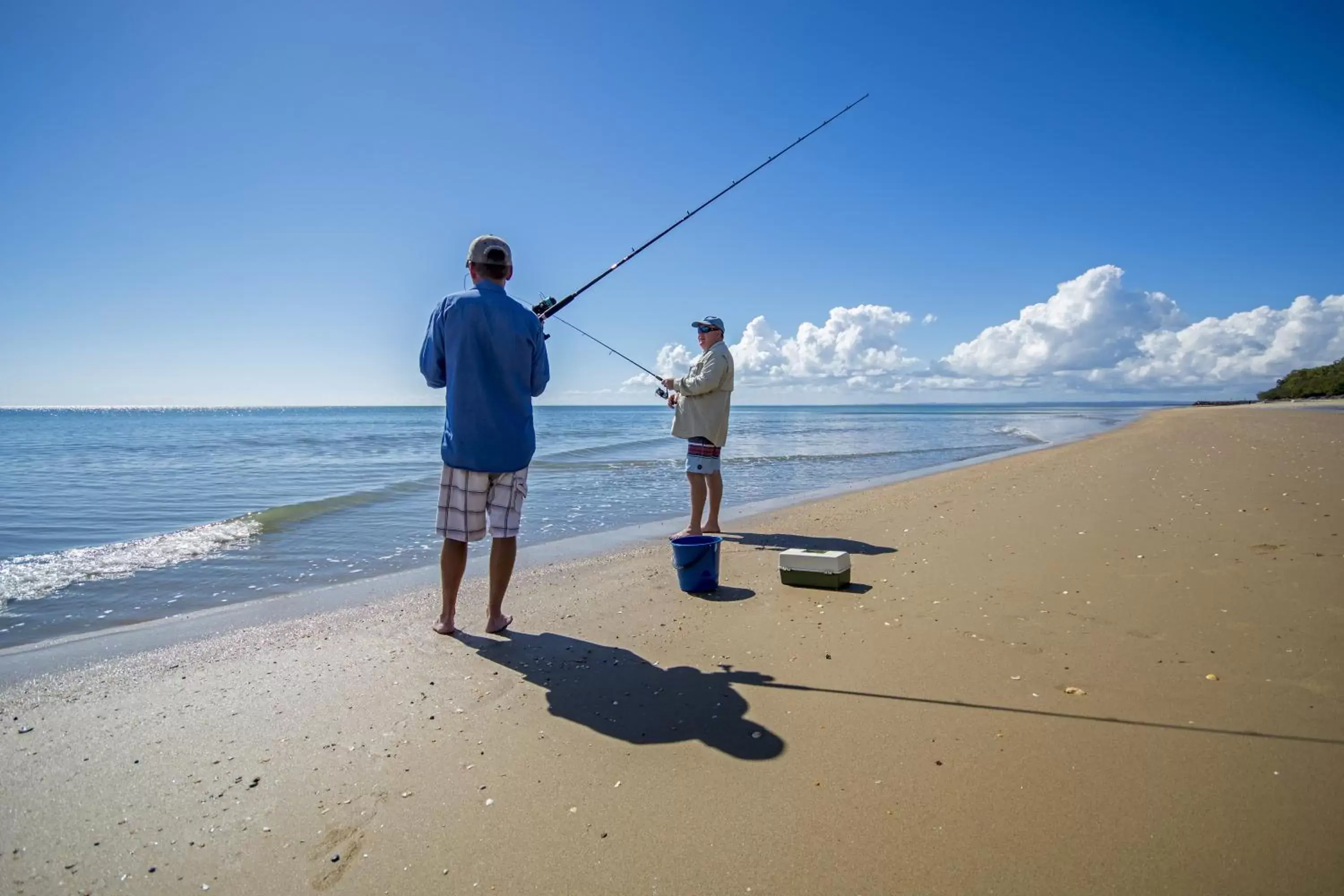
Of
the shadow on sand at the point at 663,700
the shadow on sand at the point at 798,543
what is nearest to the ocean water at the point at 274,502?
the shadow on sand at the point at 798,543

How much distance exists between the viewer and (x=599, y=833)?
2.10m

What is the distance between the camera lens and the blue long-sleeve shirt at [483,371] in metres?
3.71

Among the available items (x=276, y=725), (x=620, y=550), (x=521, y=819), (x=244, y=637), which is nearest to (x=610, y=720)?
(x=521, y=819)

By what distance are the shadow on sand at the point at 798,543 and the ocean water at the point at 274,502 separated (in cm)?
195

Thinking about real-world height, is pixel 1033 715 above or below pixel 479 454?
below

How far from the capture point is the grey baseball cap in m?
3.81

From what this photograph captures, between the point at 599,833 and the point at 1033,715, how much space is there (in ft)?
5.59

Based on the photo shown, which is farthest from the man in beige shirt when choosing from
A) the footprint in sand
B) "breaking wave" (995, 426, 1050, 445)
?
"breaking wave" (995, 426, 1050, 445)

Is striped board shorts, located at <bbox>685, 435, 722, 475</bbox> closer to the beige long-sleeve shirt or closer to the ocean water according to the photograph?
the beige long-sleeve shirt

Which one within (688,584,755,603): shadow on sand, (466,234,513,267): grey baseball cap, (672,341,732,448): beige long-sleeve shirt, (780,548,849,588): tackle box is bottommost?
(688,584,755,603): shadow on sand

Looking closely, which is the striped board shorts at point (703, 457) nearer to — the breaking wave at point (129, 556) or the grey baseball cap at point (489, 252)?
the grey baseball cap at point (489, 252)

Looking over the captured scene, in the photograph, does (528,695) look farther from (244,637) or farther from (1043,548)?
(1043,548)

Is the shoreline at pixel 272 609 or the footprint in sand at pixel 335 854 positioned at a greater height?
the footprint in sand at pixel 335 854

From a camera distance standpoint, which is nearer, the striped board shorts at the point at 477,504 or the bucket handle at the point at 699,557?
the striped board shorts at the point at 477,504
